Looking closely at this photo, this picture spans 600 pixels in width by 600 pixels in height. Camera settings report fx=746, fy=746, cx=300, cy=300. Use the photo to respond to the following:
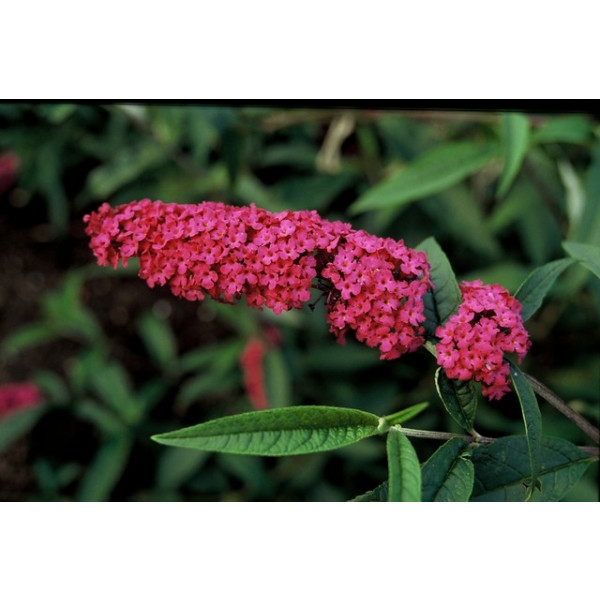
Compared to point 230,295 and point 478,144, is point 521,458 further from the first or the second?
point 478,144

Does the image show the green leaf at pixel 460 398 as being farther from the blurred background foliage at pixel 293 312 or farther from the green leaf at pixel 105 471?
the green leaf at pixel 105 471

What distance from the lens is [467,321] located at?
2.44 feet

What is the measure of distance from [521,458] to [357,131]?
1.31 m

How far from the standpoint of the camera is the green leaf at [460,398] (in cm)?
79

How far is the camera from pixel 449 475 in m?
0.75

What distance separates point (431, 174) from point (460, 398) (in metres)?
0.78

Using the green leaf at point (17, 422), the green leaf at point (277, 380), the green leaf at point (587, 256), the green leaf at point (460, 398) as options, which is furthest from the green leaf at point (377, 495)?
the green leaf at point (17, 422)

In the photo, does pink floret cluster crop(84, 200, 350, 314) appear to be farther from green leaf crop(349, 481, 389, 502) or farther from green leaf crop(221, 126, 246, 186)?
green leaf crop(221, 126, 246, 186)

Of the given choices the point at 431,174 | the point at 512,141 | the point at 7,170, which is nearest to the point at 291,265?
the point at 512,141

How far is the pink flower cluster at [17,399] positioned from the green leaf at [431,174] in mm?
968

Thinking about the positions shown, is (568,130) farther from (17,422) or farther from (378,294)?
(17,422)

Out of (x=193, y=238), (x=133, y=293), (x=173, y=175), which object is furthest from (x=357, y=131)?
(x=193, y=238)

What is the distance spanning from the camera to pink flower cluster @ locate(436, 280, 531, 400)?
73 centimetres

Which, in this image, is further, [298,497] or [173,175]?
[173,175]
